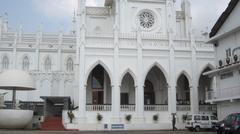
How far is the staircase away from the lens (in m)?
31.4

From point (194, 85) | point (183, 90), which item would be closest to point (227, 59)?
point (194, 85)

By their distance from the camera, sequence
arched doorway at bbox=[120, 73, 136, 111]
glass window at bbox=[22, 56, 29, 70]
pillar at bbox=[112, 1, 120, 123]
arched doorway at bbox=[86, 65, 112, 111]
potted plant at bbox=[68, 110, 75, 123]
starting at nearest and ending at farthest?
potted plant at bbox=[68, 110, 75, 123], pillar at bbox=[112, 1, 120, 123], arched doorway at bbox=[86, 65, 112, 111], arched doorway at bbox=[120, 73, 136, 111], glass window at bbox=[22, 56, 29, 70]

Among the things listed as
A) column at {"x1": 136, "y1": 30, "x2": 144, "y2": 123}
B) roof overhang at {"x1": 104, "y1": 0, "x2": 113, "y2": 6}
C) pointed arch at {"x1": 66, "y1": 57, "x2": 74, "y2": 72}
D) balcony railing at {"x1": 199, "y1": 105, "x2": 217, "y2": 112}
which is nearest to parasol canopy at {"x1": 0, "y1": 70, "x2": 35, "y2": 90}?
column at {"x1": 136, "y1": 30, "x2": 144, "y2": 123}

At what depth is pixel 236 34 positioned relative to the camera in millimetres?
27062

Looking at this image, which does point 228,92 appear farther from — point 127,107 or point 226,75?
point 127,107

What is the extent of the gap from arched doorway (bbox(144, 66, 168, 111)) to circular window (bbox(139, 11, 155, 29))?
616 centimetres

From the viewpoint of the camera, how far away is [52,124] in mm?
32406

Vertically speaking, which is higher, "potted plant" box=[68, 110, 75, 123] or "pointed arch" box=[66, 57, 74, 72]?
"pointed arch" box=[66, 57, 74, 72]

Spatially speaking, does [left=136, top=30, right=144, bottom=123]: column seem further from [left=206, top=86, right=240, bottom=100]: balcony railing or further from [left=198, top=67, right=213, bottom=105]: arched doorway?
[left=198, top=67, right=213, bottom=105]: arched doorway

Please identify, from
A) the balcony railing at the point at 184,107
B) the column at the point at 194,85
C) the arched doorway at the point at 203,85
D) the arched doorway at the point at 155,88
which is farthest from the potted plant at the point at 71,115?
the arched doorway at the point at 203,85

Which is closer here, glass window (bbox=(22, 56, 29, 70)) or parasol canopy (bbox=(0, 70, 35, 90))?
parasol canopy (bbox=(0, 70, 35, 90))

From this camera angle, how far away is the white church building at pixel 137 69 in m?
32.7

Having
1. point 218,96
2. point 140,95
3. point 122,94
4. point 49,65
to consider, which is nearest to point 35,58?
point 49,65

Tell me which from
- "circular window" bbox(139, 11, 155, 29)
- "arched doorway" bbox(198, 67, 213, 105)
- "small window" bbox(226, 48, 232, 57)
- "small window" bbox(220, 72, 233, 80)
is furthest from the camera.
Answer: "circular window" bbox(139, 11, 155, 29)
